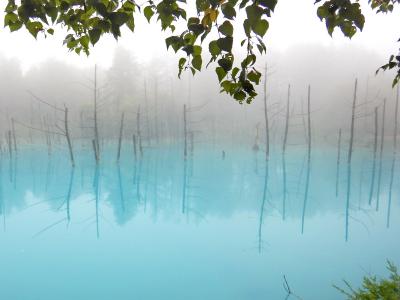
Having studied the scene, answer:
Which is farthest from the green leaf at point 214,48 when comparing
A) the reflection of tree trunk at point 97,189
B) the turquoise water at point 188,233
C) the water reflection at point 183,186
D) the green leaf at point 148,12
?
the reflection of tree trunk at point 97,189

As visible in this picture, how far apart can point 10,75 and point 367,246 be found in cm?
3569

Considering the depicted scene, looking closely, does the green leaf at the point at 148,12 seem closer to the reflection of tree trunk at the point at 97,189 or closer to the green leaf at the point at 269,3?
the green leaf at the point at 269,3

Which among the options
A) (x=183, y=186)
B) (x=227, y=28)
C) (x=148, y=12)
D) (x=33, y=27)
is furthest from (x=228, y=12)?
(x=183, y=186)

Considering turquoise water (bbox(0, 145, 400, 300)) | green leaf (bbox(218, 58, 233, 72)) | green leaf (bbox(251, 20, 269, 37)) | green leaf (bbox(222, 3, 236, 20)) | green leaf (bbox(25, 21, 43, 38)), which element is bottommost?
turquoise water (bbox(0, 145, 400, 300))

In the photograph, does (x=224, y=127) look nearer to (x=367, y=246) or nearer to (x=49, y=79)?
(x=49, y=79)

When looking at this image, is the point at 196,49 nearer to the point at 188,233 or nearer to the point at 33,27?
the point at 33,27

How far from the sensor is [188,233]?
7359mm

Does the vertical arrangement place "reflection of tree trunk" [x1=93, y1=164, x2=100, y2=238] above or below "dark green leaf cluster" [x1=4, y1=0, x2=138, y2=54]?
below

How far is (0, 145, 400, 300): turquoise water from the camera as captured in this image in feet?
16.1

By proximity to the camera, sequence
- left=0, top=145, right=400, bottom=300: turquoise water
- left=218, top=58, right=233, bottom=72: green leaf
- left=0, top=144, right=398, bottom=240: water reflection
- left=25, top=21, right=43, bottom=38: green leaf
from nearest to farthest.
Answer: left=218, top=58, right=233, bottom=72: green leaf < left=25, top=21, right=43, bottom=38: green leaf < left=0, top=145, right=400, bottom=300: turquoise water < left=0, top=144, right=398, bottom=240: water reflection

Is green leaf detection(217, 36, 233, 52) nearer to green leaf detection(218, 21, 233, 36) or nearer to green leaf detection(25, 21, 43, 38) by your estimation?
green leaf detection(218, 21, 233, 36)

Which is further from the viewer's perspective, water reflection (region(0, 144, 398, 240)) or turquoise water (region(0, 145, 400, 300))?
water reflection (region(0, 144, 398, 240))

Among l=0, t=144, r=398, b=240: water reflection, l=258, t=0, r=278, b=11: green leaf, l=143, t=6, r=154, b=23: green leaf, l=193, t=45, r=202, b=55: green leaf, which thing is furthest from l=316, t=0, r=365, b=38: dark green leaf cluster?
l=0, t=144, r=398, b=240: water reflection

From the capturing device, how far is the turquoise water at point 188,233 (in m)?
4.89
